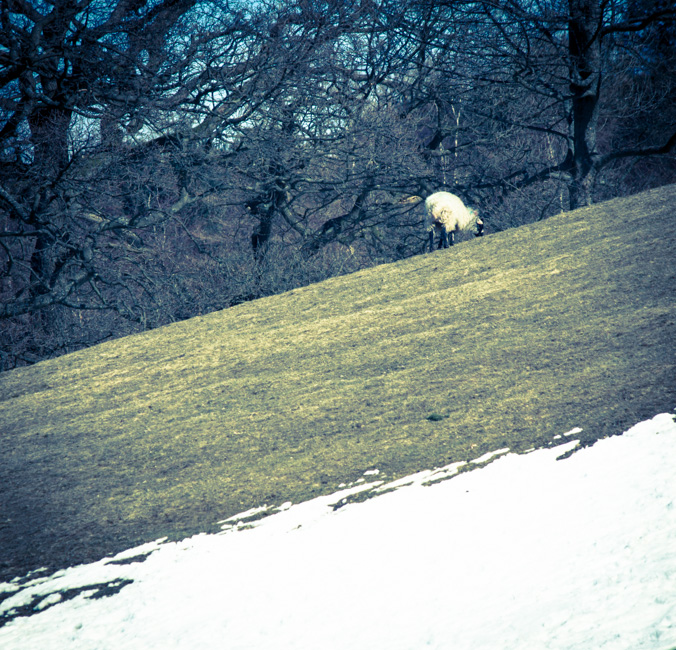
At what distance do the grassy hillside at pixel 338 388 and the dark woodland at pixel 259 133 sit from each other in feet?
19.1

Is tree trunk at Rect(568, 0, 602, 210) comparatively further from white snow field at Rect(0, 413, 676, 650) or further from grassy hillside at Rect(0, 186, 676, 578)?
white snow field at Rect(0, 413, 676, 650)

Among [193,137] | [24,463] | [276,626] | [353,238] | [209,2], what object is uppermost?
[209,2]

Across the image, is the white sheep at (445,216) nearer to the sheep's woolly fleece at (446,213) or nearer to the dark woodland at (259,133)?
the sheep's woolly fleece at (446,213)

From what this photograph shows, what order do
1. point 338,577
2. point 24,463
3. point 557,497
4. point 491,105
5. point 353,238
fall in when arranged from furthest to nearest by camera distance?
point 353,238
point 491,105
point 24,463
point 557,497
point 338,577

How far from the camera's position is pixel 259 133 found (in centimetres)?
1177

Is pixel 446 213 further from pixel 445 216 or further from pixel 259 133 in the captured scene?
pixel 259 133

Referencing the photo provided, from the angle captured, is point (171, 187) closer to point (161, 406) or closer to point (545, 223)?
point (545, 223)

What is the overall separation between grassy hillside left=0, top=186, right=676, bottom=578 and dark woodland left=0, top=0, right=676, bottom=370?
5.81 meters

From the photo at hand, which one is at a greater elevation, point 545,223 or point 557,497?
point 545,223

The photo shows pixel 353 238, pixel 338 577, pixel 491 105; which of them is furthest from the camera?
pixel 353 238

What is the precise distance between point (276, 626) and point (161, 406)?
2228 millimetres

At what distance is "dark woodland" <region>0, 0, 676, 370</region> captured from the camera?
10.0m

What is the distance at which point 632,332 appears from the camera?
316cm

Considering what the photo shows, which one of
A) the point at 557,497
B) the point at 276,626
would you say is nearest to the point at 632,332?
the point at 557,497
